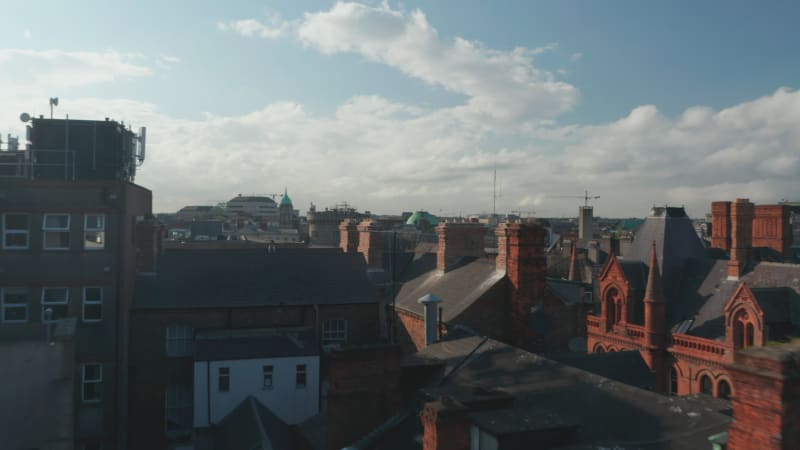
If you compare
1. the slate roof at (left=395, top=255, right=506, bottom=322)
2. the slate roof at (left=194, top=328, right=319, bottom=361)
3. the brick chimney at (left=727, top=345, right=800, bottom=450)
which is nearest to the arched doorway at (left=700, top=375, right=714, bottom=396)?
the slate roof at (left=395, top=255, right=506, bottom=322)

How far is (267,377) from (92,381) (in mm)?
6346

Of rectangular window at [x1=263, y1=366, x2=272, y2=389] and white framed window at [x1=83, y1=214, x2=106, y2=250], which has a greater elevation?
white framed window at [x1=83, y1=214, x2=106, y2=250]

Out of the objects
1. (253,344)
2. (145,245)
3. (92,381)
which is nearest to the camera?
(92,381)

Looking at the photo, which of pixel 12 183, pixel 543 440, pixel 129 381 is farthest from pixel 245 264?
pixel 543 440

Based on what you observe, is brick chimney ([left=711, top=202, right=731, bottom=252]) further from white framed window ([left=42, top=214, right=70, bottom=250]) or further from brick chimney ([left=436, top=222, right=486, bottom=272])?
white framed window ([left=42, top=214, right=70, bottom=250])

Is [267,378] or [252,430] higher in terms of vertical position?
[267,378]

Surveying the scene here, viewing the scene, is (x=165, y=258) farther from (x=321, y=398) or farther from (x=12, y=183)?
(x=321, y=398)

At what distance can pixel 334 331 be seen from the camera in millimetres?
26422

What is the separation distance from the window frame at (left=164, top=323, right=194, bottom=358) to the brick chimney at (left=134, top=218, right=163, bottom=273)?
3.15 m

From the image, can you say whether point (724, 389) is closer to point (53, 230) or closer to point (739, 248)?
point (739, 248)

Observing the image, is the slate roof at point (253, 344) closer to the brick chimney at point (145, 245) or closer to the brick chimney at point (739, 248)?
the brick chimney at point (145, 245)

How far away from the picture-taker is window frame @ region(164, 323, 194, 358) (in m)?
23.7

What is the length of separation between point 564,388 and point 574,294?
17.0 m

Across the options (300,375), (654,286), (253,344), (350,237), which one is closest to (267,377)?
(300,375)
